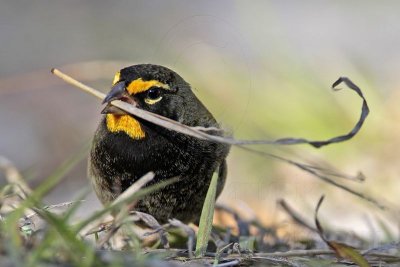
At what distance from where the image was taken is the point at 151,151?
3939 mm

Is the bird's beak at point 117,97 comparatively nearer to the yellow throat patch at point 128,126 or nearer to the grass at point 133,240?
the yellow throat patch at point 128,126

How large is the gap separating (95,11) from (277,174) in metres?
4.93

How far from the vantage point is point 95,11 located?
34.9ft

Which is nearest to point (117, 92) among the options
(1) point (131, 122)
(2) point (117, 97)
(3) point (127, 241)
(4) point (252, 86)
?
(2) point (117, 97)

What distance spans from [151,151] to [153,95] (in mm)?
286

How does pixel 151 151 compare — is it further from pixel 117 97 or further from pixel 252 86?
pixel 252 86

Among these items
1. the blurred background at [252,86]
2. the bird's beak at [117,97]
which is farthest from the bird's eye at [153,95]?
the blurred background at [252,86]

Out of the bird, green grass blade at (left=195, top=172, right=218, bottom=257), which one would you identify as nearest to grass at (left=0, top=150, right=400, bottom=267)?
green grass blade at (left=195, top=172, right=218, bottom=257)

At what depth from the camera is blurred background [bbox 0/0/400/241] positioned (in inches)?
241

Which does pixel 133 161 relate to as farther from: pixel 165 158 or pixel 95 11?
pixel 95 11

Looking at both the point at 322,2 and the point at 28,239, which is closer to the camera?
the point at 28,239

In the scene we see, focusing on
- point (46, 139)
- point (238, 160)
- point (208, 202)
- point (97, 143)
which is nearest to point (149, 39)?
point (46, 139)

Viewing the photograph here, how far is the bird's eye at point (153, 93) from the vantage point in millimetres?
4023

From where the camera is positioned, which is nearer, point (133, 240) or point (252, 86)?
point (133, 240)
